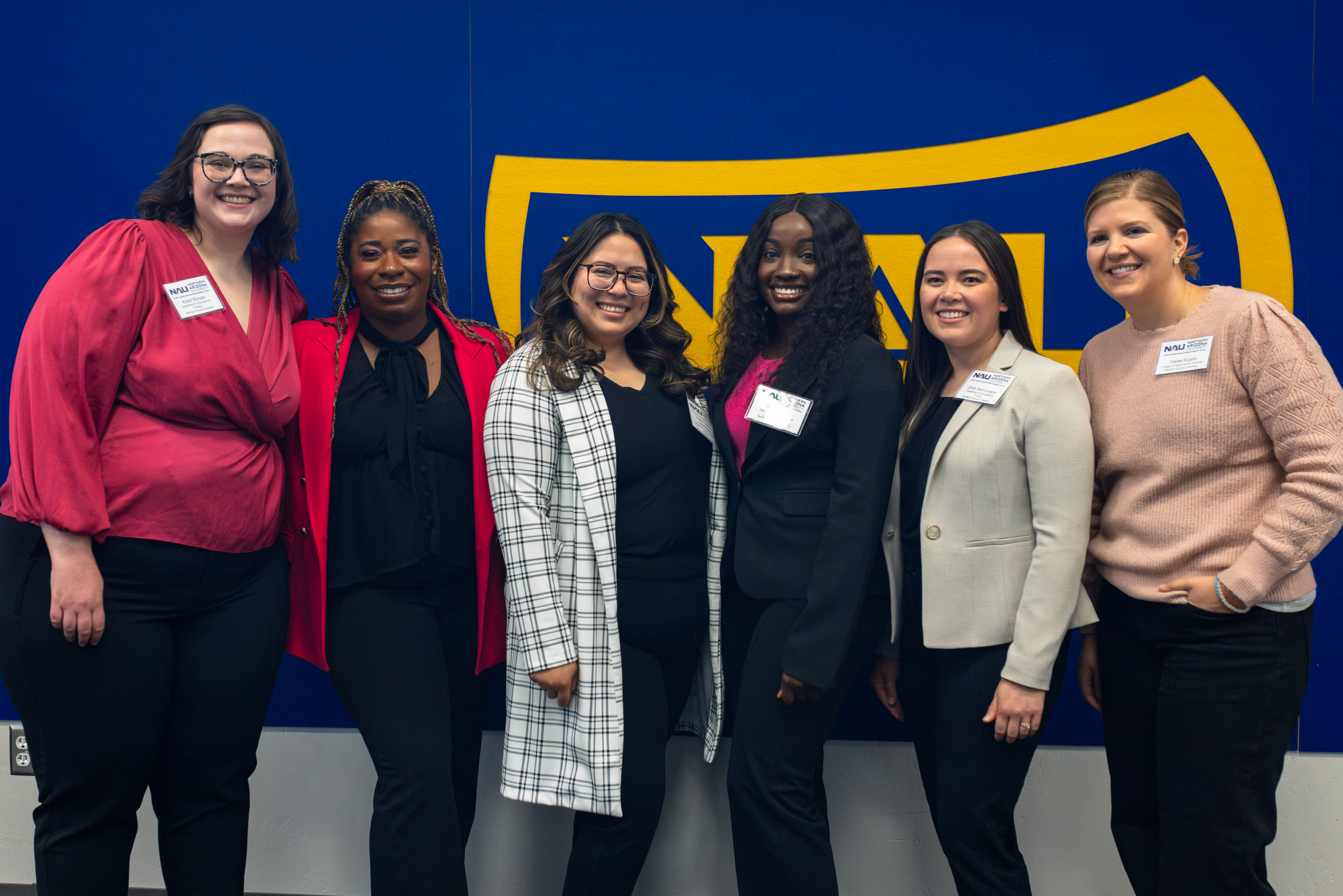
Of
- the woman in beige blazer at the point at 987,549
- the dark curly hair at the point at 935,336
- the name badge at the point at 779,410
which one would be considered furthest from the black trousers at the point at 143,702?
the dark curly hair at the point at 935,336

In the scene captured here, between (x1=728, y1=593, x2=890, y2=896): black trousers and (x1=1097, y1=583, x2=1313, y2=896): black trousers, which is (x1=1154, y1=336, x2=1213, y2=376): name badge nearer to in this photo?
(x1=1097, y1=583, x2=1313, y2=896): black trousers

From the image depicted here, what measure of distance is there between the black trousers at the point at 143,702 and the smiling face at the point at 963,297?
173 centimetres

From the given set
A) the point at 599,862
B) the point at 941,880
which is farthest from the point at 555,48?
the point at 941,880

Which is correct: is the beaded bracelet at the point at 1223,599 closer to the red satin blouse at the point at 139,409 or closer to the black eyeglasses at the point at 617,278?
the black eyeglasses at the point at 617,278

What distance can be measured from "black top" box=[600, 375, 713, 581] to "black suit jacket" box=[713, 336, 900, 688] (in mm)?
126

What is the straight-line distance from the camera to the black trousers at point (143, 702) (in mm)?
1667

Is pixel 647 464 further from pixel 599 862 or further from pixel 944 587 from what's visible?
pixel 599 862

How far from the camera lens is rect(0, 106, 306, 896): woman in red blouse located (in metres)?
1.65

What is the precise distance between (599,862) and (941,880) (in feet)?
4.17

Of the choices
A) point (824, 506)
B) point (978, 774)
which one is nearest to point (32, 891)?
point (824, 506)

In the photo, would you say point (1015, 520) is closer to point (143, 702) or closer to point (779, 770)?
point (779, 770)

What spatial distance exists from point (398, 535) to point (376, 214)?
85cm

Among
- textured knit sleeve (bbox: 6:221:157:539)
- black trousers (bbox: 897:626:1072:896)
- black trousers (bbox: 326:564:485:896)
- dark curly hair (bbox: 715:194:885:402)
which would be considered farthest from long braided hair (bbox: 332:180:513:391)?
black trousers (bbox: 897:626:1072:896)

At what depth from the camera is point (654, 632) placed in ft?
6.32
